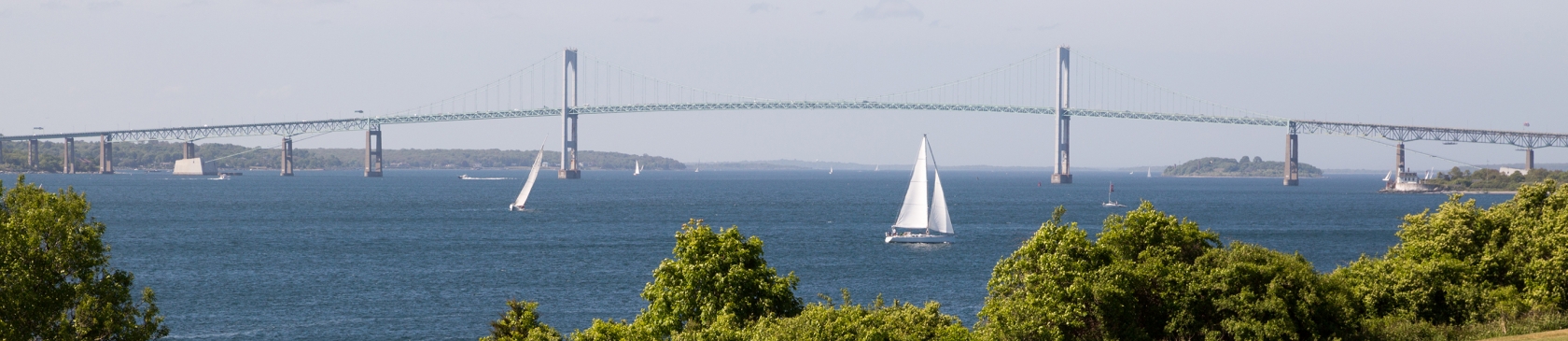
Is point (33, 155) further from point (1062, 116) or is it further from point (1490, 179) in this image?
point (1490, 179)

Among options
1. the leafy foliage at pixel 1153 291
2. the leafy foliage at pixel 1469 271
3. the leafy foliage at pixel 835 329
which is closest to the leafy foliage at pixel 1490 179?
the leafy foliage at pixel 1469 271

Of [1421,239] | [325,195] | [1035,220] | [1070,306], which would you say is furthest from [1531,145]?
[1070,306]

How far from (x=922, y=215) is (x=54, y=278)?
1501 inches

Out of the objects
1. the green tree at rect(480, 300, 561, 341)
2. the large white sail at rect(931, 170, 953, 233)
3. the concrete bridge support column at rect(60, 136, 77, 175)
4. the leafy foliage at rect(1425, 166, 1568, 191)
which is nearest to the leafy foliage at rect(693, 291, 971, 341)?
the green tree at rect(480, 300, 561, 341)

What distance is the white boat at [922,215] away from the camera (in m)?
49.4

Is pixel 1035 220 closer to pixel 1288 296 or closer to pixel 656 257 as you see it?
pixel 656 257

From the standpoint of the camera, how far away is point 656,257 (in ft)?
141

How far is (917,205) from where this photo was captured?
2020 inches

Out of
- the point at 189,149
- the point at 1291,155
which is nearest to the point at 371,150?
the point at 189,149

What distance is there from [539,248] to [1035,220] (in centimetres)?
2851

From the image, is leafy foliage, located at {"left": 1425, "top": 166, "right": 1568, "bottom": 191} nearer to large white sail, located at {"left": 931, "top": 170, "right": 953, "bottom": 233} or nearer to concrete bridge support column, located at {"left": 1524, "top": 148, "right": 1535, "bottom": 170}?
concrete bridge support column, located at {"left": 1524, "top": 148, "right": 1535, "bottom": 170}

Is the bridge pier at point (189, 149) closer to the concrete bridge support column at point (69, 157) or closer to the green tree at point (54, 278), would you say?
the concrete bridge support column at point (69, 157)

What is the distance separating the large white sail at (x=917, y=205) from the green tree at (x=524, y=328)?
31313mm

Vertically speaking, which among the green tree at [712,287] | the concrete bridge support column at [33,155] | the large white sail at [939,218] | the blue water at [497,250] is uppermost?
the concrete bridge support column at [33,155]
